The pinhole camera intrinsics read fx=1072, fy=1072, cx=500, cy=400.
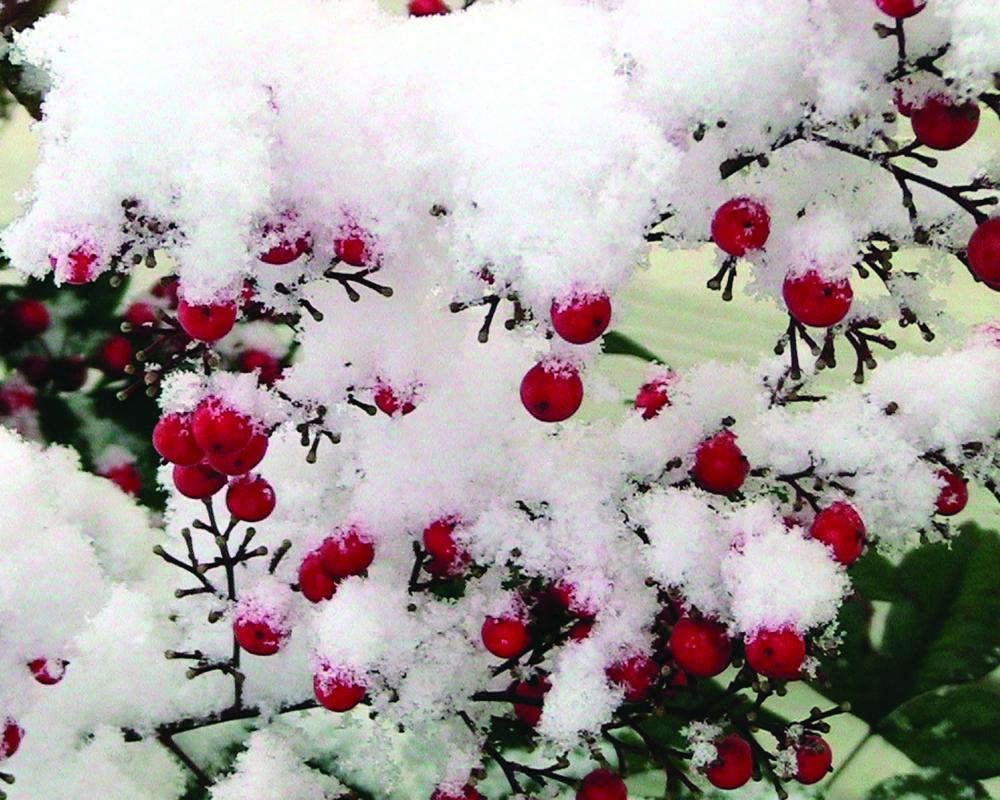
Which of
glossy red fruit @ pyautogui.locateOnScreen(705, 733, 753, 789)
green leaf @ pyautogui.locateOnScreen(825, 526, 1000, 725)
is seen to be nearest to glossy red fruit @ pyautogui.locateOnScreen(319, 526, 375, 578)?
glossy red fruit @ pyautogui.locateOnScreen(705, 733, 753, 789)

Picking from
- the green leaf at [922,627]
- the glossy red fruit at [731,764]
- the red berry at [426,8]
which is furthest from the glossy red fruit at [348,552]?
the green leaf at [922,627]

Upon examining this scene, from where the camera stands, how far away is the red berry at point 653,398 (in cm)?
60

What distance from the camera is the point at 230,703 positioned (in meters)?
0.69

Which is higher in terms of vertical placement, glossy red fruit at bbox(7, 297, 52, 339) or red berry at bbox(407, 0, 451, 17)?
red berry at bbox(407, 0, 451, 17)

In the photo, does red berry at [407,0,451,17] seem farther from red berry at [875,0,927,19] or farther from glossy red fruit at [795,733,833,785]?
glossy red fruit at [795,733,833,785]

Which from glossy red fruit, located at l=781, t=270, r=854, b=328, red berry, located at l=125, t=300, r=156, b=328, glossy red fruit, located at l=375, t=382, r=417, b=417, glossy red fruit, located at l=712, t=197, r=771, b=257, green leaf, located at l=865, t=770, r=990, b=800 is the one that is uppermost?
glossy red fruit, located at l=712, t=197, r=771, b=257

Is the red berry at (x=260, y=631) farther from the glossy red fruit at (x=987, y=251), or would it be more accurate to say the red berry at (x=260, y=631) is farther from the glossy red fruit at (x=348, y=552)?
the glossy red fruit at (x=987, y=251)

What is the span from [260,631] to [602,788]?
0.21m

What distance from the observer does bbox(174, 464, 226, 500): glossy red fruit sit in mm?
565

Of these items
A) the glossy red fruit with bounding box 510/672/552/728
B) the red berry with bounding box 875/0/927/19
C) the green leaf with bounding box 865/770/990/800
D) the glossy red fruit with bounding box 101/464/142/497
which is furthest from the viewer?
the glossy red fruit with bounding box 101/464/142/497

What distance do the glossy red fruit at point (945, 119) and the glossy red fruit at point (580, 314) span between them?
0.46ft

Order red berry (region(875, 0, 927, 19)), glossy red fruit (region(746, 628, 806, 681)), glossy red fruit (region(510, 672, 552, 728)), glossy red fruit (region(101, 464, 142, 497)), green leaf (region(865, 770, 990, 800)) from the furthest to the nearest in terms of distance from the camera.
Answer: glossy red fruit (region(101, 464, 142, 497))
green leaf (region(865, 770, 990, 800))
glossy red fruit (region(510, 672, 552, 728))
glossy red fruit (region(746, 628, 806, 681))
red berry (region(875, 0, 927, 19))

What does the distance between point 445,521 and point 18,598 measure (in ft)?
0.72

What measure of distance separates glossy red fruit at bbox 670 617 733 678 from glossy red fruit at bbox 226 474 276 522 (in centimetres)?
23
